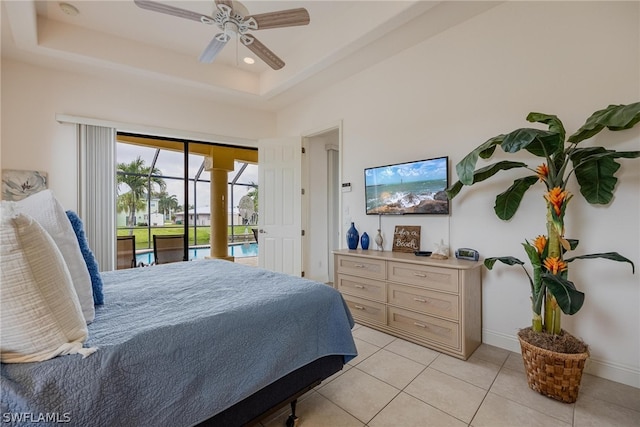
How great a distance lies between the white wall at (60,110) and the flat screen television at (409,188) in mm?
2940

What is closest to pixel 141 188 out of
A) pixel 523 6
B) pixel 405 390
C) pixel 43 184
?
pixel 43 184

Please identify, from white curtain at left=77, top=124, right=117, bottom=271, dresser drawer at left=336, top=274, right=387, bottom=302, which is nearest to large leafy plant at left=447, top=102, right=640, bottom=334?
dresser drawer at left=336, top=274, right=387, bottom=302

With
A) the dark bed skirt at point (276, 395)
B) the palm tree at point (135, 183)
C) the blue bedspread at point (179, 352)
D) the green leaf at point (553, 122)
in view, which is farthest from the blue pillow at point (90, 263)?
the palm tree at point (135, 183)

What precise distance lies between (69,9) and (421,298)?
442 centimetres

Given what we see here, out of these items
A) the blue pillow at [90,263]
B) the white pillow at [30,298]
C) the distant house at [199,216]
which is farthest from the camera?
the distant house at [199,216]

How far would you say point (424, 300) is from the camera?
240 centimetres

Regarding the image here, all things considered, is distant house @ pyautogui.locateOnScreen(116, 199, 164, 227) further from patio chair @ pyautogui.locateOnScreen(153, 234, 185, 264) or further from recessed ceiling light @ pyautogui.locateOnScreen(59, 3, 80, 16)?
recessed ceiling light @ pyautogui.locateOnScreen(59, 3, 80, 16)

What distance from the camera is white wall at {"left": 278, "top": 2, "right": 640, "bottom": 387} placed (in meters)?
1.87

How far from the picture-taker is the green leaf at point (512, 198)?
2062mm

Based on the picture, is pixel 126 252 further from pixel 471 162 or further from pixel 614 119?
pixel 614 119

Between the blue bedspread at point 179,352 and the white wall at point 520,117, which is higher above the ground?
the white wall at point 520,117

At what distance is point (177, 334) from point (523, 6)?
3.39m

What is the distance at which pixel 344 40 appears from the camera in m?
2.86

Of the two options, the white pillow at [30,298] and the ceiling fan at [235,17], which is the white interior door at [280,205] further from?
the white pillow at [30,298]
